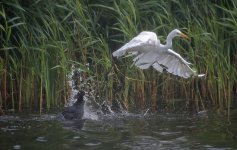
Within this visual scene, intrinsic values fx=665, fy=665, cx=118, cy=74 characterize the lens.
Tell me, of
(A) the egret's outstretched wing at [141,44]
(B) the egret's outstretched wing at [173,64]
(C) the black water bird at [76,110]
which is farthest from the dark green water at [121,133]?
(A) the egret's outstretched wing at [141,44]

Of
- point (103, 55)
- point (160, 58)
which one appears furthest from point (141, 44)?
point (160, 58)

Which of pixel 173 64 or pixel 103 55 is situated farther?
pixel 173 64

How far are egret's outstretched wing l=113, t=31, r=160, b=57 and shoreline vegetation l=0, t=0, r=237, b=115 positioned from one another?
0.33 metres

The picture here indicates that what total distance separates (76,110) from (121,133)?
131cm

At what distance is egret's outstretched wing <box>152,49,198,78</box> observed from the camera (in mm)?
10289

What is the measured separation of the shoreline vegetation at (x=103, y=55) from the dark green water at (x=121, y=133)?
484 millimetres

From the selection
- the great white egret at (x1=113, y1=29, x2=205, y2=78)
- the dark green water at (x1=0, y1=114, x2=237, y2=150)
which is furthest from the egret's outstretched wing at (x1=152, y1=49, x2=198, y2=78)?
the dark green water at (x1=0, y1=114, x2=237, y2=150)

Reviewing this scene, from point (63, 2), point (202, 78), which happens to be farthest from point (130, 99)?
point (63, 2)

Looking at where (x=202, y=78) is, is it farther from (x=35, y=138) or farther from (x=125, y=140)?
(x=35, y=138)

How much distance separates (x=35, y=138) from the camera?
8539mm

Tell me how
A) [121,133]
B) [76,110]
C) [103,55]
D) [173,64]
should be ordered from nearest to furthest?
[121,133], [76,110], [103,55], [173,64]

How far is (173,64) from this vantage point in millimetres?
10555

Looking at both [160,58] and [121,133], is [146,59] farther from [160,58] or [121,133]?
[121,133]

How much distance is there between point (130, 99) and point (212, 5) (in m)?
2.12
